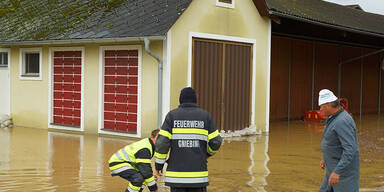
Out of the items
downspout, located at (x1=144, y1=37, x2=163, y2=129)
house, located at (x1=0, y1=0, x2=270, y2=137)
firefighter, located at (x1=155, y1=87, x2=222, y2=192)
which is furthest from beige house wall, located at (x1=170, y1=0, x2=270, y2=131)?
firefighter, located at (x1=155, y1=87, x2=222, y2=192)

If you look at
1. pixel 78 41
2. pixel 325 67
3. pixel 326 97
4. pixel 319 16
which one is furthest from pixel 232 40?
pixel 326 97

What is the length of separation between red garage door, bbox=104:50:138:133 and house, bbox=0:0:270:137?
1.1 inches

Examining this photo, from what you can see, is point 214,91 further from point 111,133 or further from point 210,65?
point 111,133

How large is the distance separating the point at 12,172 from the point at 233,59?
25.4ft

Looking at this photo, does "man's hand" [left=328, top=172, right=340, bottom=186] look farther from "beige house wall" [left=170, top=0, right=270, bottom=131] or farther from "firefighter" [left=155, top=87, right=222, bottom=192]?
"beige house wall" [left=170, top=0, right=270, bottom=131]

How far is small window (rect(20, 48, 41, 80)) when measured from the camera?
17.2m

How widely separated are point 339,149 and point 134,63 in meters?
9.54

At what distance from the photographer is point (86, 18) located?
16.1 meters

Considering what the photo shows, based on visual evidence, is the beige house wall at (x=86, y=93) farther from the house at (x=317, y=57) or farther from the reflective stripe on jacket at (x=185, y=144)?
the reflective stripe on jacket at (x=185, y=144)

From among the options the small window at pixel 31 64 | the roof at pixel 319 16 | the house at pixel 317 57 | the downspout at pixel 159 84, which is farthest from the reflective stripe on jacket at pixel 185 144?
the small window at pixel 31 64

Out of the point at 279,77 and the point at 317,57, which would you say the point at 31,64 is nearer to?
the point at 279,77

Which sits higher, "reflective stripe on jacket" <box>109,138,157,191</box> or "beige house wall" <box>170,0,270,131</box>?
"beige house wall" <box>170,0,270,131</box>

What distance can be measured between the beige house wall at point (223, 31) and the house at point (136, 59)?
27mm

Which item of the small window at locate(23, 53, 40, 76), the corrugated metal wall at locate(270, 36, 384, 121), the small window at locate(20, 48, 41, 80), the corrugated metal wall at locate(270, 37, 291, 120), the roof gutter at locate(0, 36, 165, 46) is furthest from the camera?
the corrugated metal wall at locate(270, 36, 384, 121)
